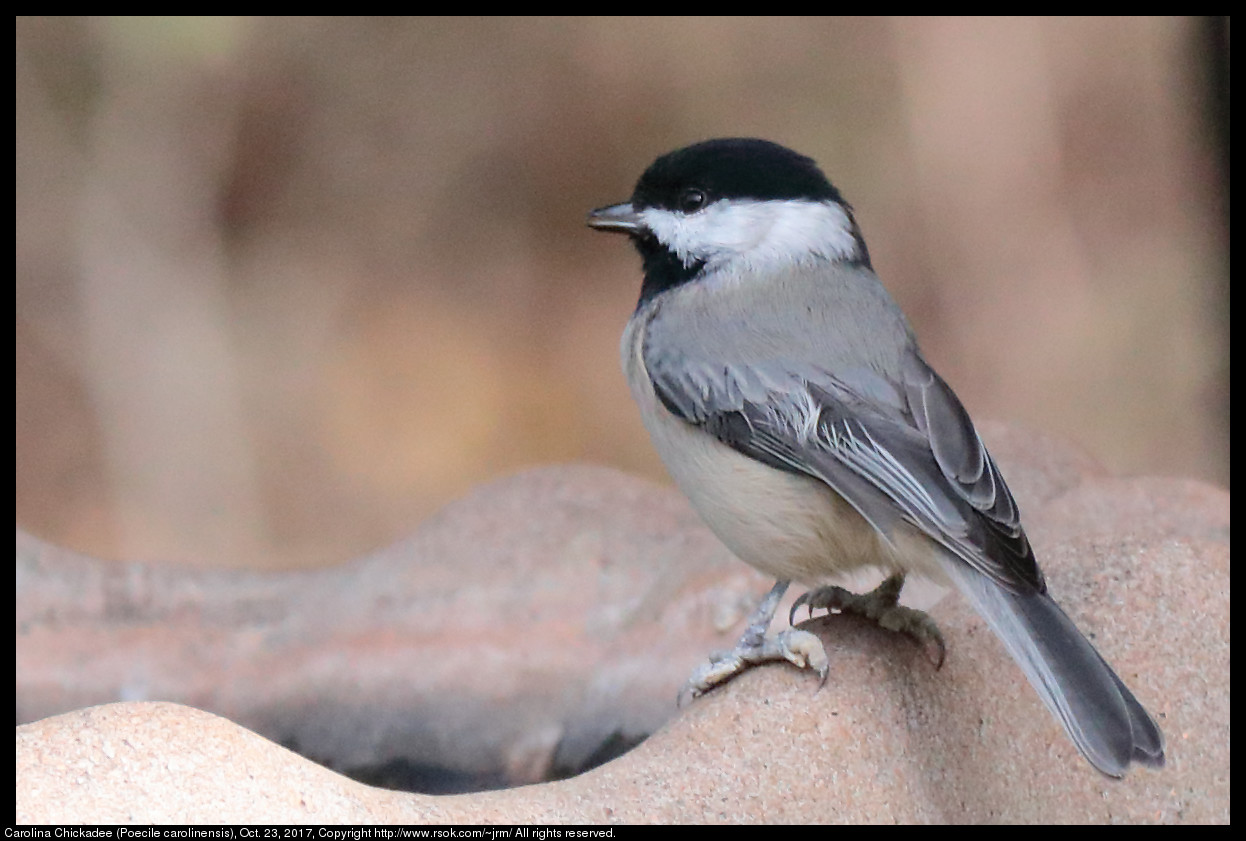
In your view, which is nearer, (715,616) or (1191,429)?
(715,616)

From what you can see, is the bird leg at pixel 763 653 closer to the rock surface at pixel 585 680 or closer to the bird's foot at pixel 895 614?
the rock surface at pixel 585 680

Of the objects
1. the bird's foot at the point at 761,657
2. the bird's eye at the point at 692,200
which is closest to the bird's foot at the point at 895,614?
the bird's foot at the point at 761,657

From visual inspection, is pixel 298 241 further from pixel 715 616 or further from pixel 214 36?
pixel 715 616

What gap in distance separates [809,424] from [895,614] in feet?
1.44

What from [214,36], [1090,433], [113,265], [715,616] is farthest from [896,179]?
[113,265]

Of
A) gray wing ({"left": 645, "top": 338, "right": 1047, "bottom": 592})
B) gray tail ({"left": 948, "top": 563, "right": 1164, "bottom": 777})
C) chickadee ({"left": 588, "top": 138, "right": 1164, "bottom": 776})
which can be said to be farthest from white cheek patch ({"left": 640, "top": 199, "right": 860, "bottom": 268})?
gray tail ({"left": 948, "top": 563, "right": 1164, "bottom": 777})

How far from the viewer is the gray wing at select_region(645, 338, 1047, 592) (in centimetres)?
178

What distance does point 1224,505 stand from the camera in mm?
3115

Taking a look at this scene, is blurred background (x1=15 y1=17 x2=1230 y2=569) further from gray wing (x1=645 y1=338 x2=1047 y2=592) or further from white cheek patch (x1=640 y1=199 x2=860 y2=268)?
gray wing (x1=645 y1=338 x2=1047 y2=592)

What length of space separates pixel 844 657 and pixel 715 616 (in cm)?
97

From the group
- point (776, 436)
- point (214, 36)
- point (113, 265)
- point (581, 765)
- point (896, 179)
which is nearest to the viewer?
point (776, 436)

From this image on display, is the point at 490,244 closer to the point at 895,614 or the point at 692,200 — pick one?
the point at 692,200

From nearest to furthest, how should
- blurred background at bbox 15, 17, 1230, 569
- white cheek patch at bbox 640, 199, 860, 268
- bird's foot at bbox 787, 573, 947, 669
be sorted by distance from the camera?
bird's foot at bbox 787, 573, 947, 669 → white cheek patch at bbox 640, 199, 860, 268 → blurred background at bbox 15, 17, 1230, 569

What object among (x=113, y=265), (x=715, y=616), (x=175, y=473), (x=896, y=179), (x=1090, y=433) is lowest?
(x=1090, y=433)
